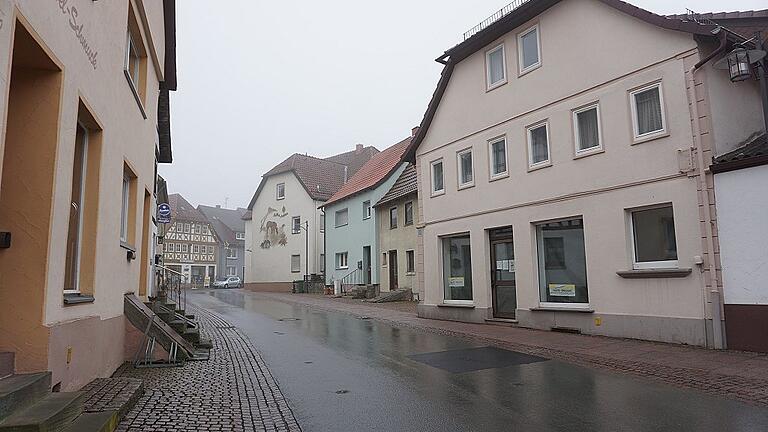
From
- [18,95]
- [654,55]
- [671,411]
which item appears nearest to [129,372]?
[18,95]

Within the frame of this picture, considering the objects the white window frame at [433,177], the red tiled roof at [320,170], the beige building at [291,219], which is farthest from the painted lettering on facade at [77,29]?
the red tiled roof at [320,170]

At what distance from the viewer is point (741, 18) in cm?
1294

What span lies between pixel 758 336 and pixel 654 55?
19.3 feet

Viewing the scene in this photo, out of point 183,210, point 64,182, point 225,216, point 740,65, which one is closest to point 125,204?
point 64,182

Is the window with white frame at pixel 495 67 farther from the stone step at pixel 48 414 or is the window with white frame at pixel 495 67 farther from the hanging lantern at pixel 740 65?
the stone step at pixel 48 414

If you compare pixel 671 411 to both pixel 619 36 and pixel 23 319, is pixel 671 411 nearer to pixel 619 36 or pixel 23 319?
pixel 23 319

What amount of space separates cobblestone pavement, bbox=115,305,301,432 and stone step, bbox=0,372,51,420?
0.94 metres

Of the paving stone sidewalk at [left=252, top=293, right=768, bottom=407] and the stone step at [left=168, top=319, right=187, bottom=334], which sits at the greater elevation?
the stone step at [left=168, top=319, right=187, bottom=334]

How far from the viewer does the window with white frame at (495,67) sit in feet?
50.1

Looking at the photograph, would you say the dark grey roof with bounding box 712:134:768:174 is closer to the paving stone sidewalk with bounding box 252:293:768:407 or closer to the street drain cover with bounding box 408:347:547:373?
the paving stone sidewalk with bounding box 252:293:768:407

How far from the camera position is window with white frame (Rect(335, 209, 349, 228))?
112 feet

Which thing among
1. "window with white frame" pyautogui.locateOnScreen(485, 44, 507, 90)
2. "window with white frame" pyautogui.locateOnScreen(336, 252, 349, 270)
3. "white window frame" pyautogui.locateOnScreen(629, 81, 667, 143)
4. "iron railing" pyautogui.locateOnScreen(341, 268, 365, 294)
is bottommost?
"iron railing" pyautogui.locateOnScreen(341, 268, 365, 294)

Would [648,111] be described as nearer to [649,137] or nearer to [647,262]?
[649,137]

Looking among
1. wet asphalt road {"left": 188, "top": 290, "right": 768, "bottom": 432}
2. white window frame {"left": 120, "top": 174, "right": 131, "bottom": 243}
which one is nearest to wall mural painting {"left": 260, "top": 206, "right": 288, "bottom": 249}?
white window frame {"left": 120, "top": 174, "right": 131, "bottom": 243}
